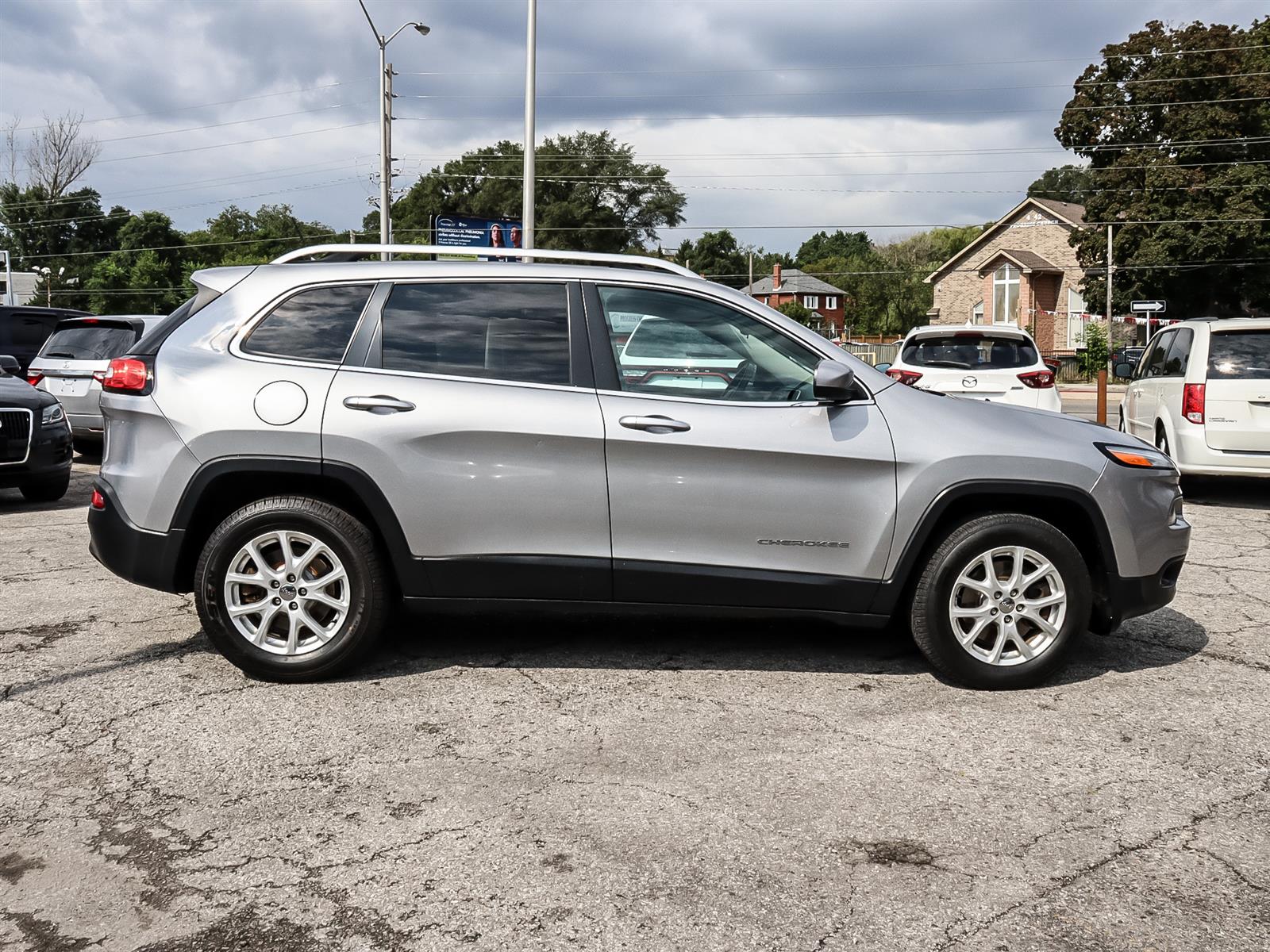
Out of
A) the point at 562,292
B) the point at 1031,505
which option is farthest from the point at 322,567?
the point at 1031,505

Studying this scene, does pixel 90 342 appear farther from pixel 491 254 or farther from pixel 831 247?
pixel 831 247

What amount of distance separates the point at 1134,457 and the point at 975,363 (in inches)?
280

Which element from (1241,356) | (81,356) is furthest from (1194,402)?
(81,356)

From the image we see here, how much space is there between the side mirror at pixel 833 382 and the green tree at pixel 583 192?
233ft

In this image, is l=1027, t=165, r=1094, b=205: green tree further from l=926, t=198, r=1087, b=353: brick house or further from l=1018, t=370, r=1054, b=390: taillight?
l=1018, t=370, r=1054, b=390: taillight

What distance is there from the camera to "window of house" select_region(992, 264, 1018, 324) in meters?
57.7

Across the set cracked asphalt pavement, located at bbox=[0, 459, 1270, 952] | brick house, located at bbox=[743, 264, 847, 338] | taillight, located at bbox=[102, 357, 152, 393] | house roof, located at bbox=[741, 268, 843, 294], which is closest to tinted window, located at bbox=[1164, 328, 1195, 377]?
cracked asphalt pavement, located at bbox=[0, 459, 1270, 952]

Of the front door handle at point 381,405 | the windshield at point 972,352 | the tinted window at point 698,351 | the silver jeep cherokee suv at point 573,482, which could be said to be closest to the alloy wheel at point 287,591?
the silver jeep cherokee suv at point 573,482

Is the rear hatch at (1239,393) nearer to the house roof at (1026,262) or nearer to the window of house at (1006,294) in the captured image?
the house roof at (1026,262)

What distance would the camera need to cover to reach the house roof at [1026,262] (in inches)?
2216

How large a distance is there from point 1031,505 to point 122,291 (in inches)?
3826

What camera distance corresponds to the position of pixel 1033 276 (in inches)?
2244

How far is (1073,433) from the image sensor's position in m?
5.00

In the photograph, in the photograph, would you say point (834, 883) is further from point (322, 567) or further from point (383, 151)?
point (383, 151)
